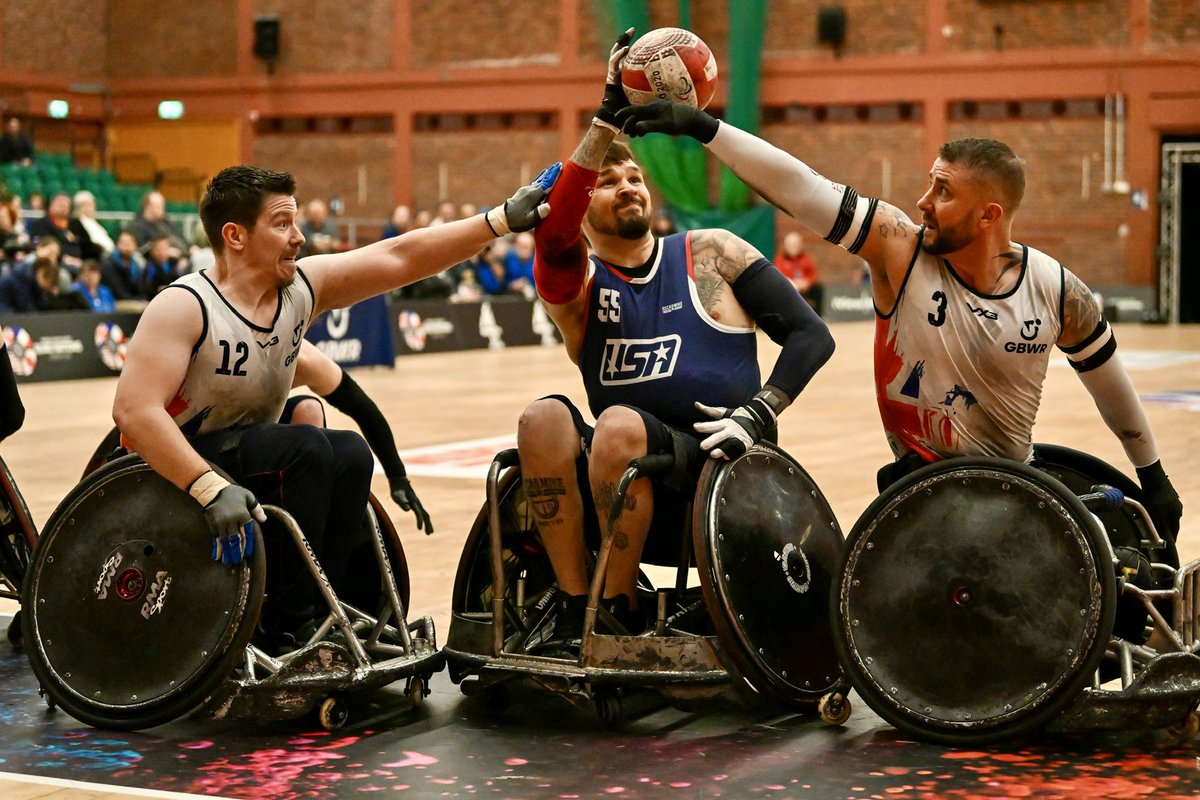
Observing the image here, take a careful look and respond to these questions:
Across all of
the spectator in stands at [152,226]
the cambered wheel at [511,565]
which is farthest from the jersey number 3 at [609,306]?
the spectator in stands at [152,226]

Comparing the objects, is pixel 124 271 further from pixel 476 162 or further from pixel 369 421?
pixel 369 421

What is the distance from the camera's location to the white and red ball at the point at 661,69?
15.2ft

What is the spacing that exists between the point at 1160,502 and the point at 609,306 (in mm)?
1705

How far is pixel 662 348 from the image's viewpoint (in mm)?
4828

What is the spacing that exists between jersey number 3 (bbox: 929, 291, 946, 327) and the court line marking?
2254 millimetres

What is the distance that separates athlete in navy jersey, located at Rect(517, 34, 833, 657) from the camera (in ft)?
15.0

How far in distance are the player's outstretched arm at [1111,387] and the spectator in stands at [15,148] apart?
23.4 meters

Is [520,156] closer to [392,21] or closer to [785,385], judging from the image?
[392,21]

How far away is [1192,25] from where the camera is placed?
86.5ft

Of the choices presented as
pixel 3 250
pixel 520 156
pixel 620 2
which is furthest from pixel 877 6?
pixel 3 250

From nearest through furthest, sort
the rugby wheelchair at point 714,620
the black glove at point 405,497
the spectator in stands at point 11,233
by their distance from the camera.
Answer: the rugby wheelchair at point 714,620
the black glove at point 405,497
the spectator in stands at point 11,233

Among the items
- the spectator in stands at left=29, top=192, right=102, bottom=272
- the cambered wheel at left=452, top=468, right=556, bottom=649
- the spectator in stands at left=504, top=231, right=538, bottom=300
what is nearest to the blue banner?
the spectator in stands at left=29, top=192, right=102, bottom=272

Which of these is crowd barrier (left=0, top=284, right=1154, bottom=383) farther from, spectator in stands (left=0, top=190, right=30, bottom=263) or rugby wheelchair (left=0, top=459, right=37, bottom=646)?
rugby wheelchair (left=0, top=459, right=37, bottom=646)

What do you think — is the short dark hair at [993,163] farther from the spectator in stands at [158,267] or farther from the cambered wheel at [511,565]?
the spectator in stands at [158,267]
